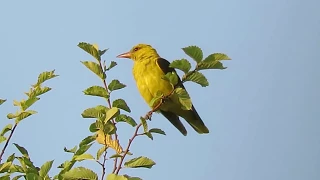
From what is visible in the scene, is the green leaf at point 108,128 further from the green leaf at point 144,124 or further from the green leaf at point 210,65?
the green leaf at point 210,65

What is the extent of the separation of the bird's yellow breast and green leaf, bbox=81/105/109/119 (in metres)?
2.51

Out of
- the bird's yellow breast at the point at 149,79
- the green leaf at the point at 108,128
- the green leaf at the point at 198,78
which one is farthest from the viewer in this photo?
the bird's yellow breast at the point at 149,79

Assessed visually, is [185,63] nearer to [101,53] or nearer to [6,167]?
[101,53]

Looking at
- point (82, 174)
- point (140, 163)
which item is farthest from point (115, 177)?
point (140, 163)

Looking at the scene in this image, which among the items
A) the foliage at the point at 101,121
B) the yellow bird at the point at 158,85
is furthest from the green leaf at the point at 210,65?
the yellow bird at the point at 158,85

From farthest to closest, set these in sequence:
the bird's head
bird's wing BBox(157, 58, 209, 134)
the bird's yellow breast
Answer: the bird's head < bird's wing BBox(157, 58, 209, 134) < the bird's yellow breast

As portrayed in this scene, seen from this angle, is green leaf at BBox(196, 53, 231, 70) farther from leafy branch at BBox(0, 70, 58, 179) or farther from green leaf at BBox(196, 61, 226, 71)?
leafy branch at BBox(0, 70, 58, 179)

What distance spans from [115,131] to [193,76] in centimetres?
54

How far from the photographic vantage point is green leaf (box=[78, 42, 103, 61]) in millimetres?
3195

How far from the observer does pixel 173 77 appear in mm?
3066

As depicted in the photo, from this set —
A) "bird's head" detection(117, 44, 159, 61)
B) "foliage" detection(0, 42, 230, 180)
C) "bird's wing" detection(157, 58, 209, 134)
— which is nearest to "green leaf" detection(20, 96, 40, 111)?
"foliage" detection(0, 42, 230, 180)

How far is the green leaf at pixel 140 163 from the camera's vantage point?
110 inches

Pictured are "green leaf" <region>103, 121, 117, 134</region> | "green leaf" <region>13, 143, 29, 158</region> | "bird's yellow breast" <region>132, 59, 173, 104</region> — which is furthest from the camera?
"bird's yellow breast" <region>132, 59, 173, 104</region>

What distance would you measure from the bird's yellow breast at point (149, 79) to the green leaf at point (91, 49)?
2.25 m
